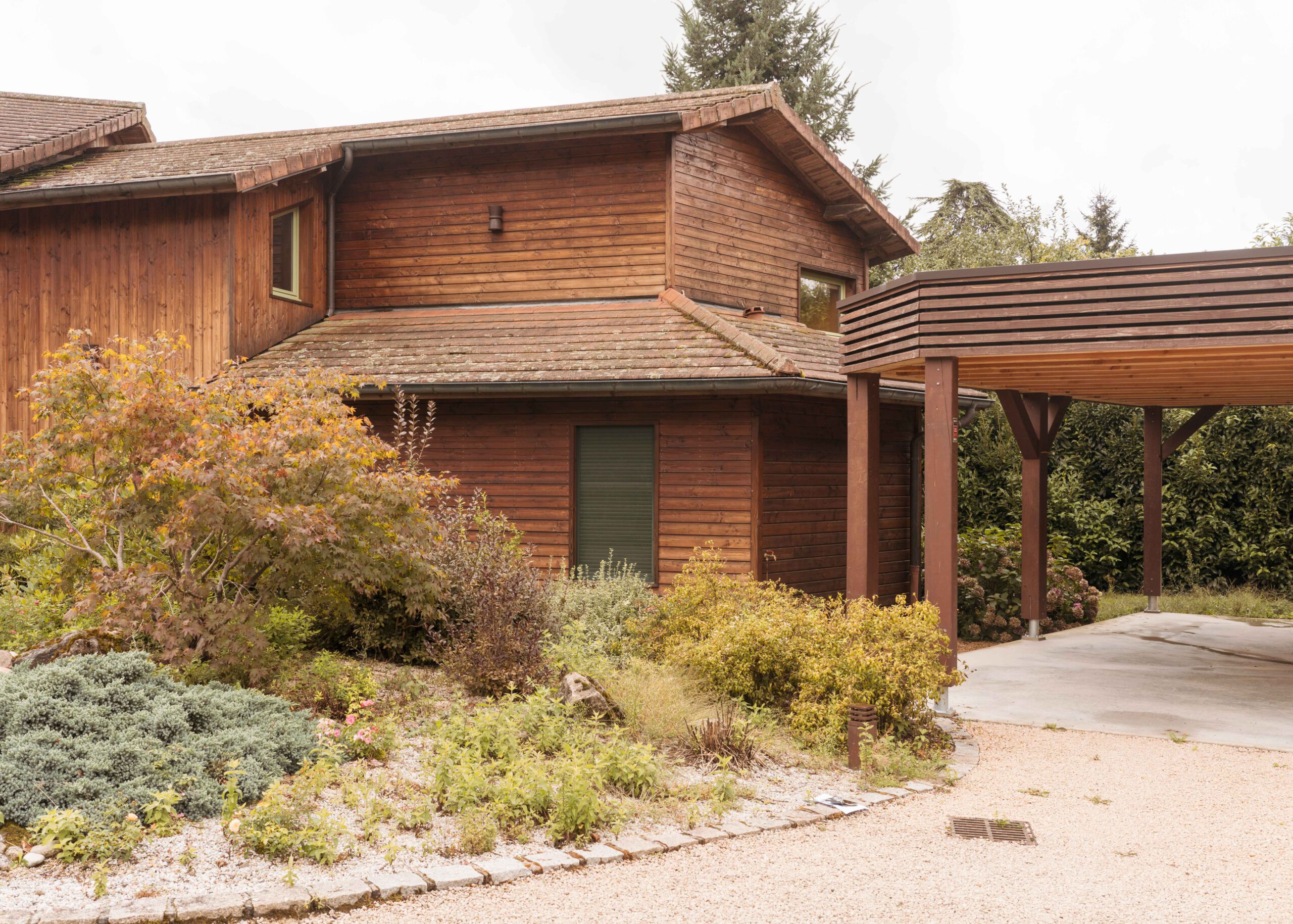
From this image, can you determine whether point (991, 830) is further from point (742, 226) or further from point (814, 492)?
point (742, 226)

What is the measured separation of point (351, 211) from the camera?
A: 13.6 metres

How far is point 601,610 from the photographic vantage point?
31.4ft

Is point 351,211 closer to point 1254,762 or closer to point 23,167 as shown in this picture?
point 23,167

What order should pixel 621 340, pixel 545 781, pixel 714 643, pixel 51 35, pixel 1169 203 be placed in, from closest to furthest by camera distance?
pixel 545 781, pixel 714 643, pixel 621 340, pixel 1169 203, pixel 51 35

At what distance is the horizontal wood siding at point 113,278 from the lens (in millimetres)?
12148

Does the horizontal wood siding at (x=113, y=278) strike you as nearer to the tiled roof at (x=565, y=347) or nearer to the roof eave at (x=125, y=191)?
the roof eave at (x=125, y=191)

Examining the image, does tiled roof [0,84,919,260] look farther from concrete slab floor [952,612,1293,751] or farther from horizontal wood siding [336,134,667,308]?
concrete slab floor [952,612,1293,751]

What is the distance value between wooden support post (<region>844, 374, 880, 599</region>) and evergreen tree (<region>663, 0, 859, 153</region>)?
18482 mm

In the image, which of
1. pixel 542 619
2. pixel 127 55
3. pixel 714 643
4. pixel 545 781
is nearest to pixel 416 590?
pixel 542 619

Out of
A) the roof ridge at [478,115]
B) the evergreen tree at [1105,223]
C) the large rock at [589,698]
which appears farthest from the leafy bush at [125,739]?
the evergreen tree at [1105,223]

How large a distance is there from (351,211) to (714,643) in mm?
8586

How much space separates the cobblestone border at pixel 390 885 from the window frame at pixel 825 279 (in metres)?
9.29

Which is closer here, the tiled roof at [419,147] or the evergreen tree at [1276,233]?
the tiled roof at [419,147]

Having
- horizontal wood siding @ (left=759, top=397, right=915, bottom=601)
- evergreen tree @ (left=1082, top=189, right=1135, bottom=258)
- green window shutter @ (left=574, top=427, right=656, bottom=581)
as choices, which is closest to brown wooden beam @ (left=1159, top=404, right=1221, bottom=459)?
horizontal wood siding @ (left=759, top=397, right=915, bottom=601)
